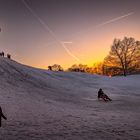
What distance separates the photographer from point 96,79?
61.5m

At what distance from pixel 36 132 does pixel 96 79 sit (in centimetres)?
4506

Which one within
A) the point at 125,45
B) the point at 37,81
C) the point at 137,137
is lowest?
the point at 137,137

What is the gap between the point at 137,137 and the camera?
55.5 ft

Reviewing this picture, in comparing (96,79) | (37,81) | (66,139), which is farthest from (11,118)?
(96,79)

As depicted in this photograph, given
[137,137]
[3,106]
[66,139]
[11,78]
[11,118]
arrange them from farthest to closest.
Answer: [11,78], [3,106], [11,118], [137,137], [66,139]

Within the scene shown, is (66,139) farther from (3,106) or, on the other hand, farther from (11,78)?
(11,78)

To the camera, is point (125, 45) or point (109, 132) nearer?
point (109, 132)

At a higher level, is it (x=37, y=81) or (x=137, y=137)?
(x=37, y=81)

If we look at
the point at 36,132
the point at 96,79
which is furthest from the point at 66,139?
the point at 96,79

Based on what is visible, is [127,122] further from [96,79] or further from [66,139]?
[96,79]

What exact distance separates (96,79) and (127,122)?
131ft

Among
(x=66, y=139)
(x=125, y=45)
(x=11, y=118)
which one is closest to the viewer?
(x=66, y=139)

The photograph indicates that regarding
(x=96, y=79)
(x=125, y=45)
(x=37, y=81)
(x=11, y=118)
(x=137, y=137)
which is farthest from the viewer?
(x=125, y=45)

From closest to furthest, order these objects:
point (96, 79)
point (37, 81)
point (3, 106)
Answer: point (3, 106) → point (37, 81) → point (96, 79)
